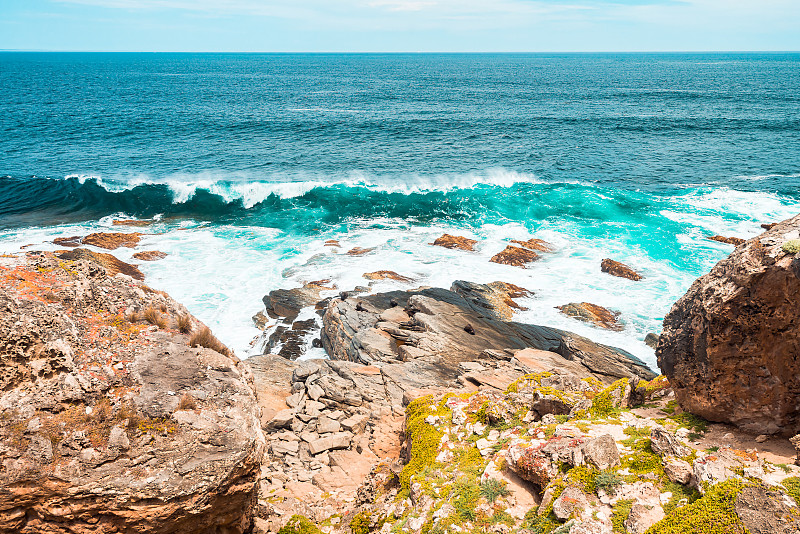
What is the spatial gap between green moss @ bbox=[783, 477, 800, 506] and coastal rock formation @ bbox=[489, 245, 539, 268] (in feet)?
76.1

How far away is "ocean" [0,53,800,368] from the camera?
88.4 ft

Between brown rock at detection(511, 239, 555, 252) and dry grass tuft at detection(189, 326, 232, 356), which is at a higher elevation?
dry grass tuft at detection(189, 326, 232, 356)

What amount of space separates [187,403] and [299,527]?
2.96 meters

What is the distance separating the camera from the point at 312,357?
757 inches

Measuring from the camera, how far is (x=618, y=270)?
89.9 ft

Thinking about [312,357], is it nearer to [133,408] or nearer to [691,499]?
[133,408]

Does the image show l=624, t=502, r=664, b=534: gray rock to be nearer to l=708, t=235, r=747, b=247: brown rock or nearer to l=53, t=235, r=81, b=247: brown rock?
l=708, t=235, r=747, b=247: brown rock

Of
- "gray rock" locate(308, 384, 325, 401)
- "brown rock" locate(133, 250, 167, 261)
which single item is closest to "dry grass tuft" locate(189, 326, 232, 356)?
"gray rock" locate(308, 384, 325, 401)

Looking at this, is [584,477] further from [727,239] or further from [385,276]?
[727,239]

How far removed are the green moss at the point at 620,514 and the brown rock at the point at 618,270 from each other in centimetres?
2268

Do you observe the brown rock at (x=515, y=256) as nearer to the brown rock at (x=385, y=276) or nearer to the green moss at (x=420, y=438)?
the brown rock at (x=385, y=276)

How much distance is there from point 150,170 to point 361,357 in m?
37.6

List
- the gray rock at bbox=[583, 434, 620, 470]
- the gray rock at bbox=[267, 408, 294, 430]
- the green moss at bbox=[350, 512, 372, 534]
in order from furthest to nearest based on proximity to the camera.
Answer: the gray rock at bbox=[267, 408, 294, 430]
the green moss at bbox=[350, 512, 372, 534]
the gray rock at bbox=[583, 434, 620, 470]

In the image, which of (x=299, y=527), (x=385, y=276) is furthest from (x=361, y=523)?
(x=385, y=276)
